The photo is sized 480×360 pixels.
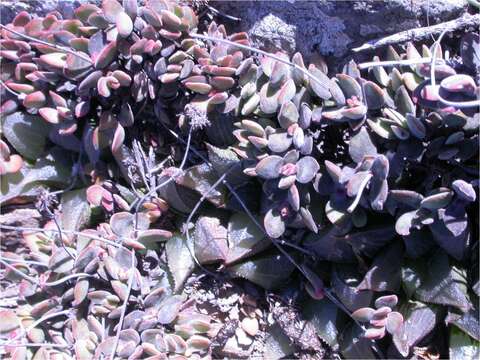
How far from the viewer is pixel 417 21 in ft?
5.44

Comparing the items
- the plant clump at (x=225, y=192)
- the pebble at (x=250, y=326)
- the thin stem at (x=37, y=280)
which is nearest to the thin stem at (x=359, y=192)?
the plant clump at (x=225, y=192)

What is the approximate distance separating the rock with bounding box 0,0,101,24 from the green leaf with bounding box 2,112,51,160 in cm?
34

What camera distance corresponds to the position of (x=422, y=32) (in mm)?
1630

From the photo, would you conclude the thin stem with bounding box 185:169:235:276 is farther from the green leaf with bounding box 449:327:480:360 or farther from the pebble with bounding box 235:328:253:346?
the green leaf with bounding box 449:327:480:360

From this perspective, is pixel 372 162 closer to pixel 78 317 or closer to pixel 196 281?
pixel 196 281

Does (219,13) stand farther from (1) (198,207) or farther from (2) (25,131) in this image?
(2) (25,131)

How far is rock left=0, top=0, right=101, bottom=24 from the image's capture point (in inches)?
73.7

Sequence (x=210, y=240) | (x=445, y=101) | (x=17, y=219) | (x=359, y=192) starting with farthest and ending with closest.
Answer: (x=17, y=219), (x=210, y=240), (x=359, y=192), (x=445, y=101)

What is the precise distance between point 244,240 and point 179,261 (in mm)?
238

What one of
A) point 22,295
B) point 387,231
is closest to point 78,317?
point 22,295

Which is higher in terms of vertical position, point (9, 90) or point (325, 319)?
point (9, 90)

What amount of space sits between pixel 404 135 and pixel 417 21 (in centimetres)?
40

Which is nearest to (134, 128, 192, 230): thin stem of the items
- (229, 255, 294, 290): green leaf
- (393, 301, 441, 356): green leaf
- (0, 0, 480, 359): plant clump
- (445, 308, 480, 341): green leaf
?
(0, 0, 480, 359): plant clump

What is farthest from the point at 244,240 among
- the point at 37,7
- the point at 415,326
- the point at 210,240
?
the point at 37,7
